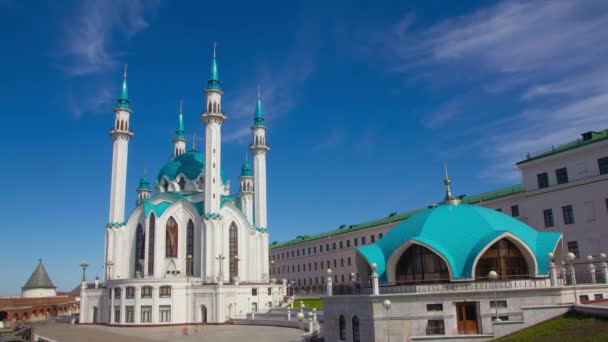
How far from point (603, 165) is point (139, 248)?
166ft

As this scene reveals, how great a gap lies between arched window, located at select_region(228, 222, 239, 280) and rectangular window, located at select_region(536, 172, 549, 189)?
116 feet

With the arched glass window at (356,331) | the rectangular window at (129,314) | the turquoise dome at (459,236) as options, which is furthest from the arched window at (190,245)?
the arched glass window at (356,331)

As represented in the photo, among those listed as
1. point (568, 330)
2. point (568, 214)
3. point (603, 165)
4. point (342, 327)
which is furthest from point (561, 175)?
point (342, 327)

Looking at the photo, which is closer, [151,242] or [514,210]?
[514,210]

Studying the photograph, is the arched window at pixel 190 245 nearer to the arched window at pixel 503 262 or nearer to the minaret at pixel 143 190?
the minaret at pixel 143 190

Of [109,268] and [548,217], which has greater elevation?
[548,217]

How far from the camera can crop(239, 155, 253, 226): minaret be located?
70625 mm

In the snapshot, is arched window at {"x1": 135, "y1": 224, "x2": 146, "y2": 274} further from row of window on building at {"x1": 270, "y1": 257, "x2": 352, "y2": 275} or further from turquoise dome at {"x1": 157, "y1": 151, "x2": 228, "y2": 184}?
row of window on building at {"x1": 270, "y1": 257, "x2": 352, "y2": 275}

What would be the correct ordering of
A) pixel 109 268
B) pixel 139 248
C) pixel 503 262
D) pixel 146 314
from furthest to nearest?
pixel 139 248 < pixel 109 268 < pixel 146 314 < pixel 503 262

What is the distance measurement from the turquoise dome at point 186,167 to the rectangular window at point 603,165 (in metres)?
46.8

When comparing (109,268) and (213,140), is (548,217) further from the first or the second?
(109,268)

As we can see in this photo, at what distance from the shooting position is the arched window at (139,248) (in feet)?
200

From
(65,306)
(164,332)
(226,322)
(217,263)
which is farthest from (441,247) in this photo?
(65,306)

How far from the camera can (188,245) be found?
199 feet
